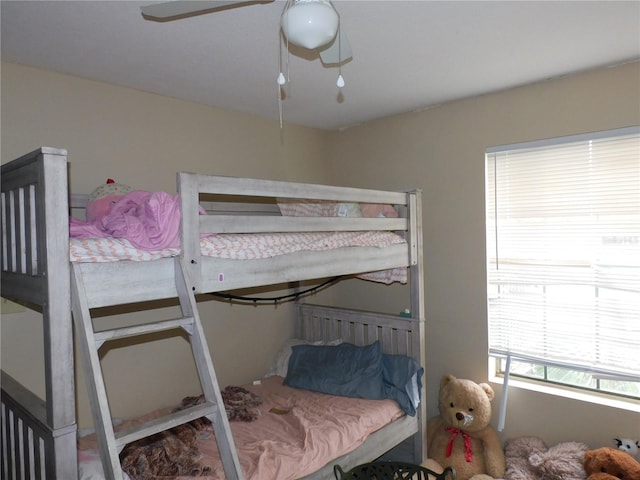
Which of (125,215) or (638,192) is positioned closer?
(125,215)

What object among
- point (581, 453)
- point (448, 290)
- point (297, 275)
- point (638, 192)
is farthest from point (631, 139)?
point (297, 275)

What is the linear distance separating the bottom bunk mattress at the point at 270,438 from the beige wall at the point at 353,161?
0.54 m

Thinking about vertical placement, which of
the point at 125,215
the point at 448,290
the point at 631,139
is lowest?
the point at 448,290

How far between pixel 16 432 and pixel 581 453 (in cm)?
292

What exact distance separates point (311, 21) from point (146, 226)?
0.96 m

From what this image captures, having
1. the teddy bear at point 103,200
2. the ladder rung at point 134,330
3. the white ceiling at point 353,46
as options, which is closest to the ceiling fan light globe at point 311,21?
the white ceiling at point 353,46

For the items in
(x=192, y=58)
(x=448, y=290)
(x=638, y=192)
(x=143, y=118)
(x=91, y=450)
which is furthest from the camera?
(x=448, y=290)

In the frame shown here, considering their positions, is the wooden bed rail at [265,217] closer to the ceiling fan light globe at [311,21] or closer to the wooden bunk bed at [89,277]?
the wooden bunk bed at [89,277]

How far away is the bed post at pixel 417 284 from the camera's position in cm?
304

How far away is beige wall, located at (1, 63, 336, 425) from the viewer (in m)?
2.46

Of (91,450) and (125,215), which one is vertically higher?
(125,215)

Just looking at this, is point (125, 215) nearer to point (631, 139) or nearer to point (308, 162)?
point (308, 162)

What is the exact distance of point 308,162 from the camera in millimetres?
4035

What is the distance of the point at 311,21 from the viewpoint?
1.37 m
